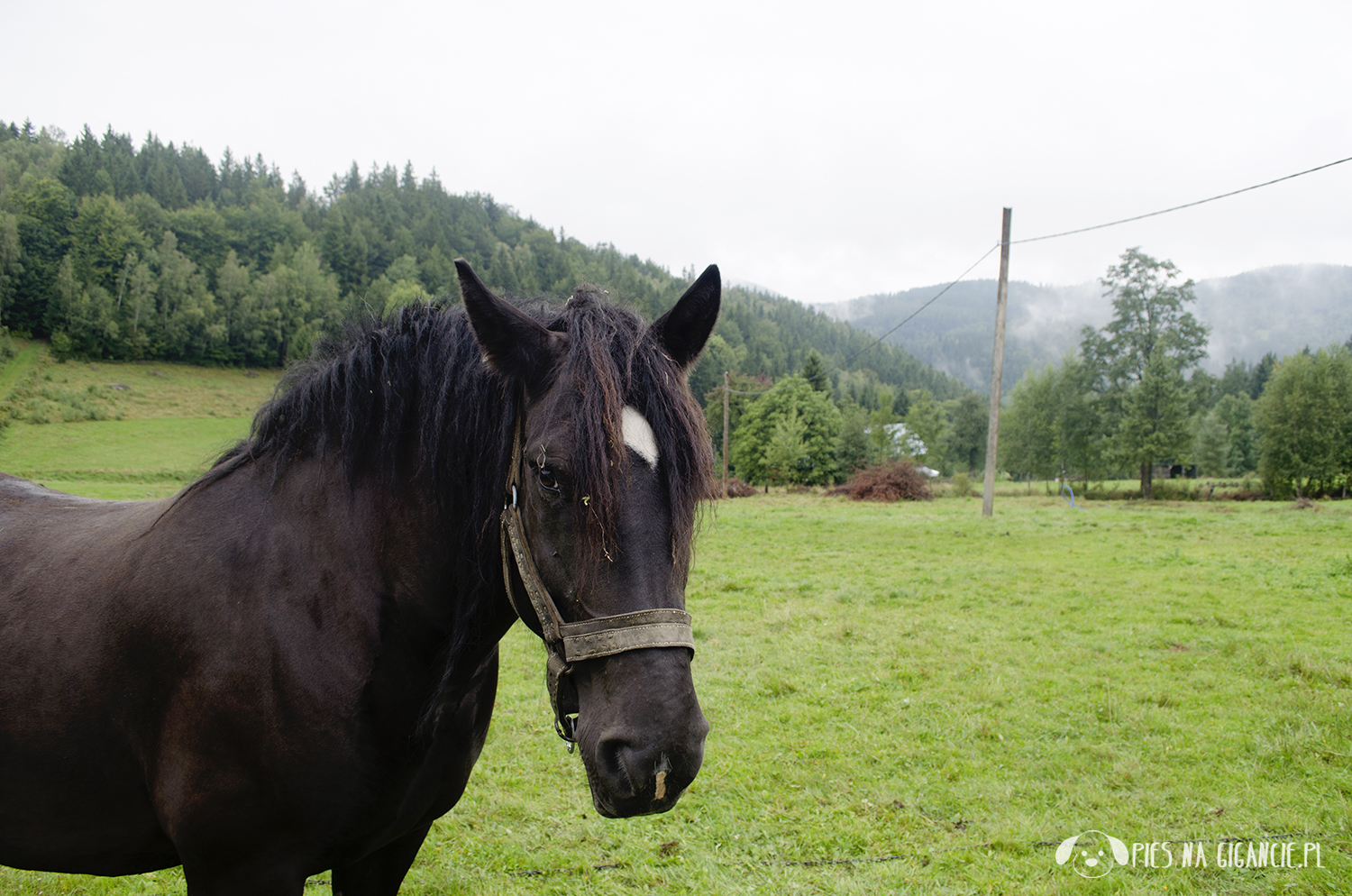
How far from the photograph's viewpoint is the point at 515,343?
1793 millimetres

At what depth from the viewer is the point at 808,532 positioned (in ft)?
57.7

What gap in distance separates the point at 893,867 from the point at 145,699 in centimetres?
380

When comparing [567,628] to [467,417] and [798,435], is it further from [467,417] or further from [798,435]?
[798,435]

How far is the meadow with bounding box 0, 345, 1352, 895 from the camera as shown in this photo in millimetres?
3678

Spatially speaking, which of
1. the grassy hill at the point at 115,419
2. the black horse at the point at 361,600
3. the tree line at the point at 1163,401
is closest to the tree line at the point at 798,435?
the tree line at the point at 1163,401

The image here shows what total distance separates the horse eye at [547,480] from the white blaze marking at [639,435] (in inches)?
8.5

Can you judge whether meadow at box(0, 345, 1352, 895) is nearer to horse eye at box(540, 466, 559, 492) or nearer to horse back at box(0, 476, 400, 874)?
horse eye at box(540, 466, 559, 492)

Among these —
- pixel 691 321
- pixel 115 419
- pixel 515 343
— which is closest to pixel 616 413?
pixel 515 343

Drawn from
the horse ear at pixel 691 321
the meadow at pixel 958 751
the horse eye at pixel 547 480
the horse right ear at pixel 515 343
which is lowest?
the meadow at pixel 958 751

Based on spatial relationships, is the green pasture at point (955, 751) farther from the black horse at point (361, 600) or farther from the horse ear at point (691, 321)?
the black horse at point (361, 600)

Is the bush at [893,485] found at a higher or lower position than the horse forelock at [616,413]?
lower

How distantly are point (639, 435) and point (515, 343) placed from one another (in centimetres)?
47

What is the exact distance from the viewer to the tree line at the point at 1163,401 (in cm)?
3072

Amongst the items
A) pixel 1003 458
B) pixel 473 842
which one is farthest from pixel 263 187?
pixel 473 842
